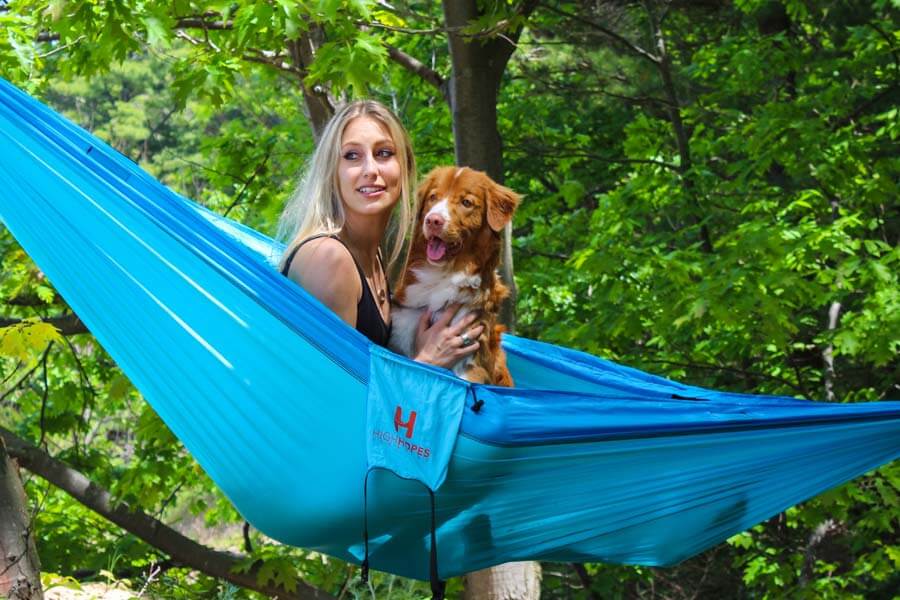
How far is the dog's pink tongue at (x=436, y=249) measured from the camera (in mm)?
2320

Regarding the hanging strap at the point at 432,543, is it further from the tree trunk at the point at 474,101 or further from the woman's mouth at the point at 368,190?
the tree trunk at the point at 474,101

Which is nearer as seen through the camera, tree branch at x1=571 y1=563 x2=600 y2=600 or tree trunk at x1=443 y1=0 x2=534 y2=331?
tree trunk at x1=443 y1=0 x2=534 y2=331

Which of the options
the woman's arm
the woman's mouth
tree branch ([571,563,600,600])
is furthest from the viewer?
tree branch ([571,563,600,600])

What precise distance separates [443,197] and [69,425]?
327cm

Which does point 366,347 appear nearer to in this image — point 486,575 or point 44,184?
point 44,184

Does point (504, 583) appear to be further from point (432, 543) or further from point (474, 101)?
point (432, 543)

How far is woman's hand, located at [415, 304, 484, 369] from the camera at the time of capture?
2.28 metres

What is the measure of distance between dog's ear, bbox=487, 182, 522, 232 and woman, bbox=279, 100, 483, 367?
167 mm

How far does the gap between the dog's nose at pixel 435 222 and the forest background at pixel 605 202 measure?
61cm

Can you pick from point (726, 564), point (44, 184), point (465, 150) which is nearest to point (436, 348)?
point (44, 184)

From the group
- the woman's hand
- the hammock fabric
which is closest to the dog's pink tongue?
the woman's hand

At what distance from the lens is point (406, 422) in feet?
6.40

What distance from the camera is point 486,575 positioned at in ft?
12.0

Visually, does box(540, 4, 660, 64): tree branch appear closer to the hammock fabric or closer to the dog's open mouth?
the dog's open mouth
